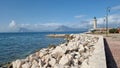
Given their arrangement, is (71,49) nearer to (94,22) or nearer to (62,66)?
(62,66)

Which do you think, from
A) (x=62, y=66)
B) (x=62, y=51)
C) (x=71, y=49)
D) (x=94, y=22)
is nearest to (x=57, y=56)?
(x=62, y=51)

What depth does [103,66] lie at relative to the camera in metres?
6.87

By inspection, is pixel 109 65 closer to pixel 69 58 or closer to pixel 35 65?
pixel 69 58

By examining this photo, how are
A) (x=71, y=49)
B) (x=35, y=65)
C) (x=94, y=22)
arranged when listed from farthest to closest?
1. (x=94, y=22)
2. (x=71, y=49)
3. (x=35, y=65)

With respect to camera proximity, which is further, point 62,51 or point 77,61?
point 62,51

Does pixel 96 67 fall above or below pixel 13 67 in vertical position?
above

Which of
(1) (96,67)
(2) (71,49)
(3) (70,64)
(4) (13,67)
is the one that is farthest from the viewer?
(2) (71,49)

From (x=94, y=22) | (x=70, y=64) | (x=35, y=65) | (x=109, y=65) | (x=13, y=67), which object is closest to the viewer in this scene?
(x=109, y=65)

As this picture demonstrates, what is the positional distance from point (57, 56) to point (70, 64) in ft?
8.95

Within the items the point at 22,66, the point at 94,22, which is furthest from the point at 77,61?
the point at 94,22

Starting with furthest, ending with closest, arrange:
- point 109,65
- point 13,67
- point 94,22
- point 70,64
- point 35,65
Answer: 1. point 94,22
2. point 13,67
3. point 35,65
4. point 70,64
5. point 109,65

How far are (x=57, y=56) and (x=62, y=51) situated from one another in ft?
1.33

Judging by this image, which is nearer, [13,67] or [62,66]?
[62,66]

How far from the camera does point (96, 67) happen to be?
6734 mm
